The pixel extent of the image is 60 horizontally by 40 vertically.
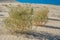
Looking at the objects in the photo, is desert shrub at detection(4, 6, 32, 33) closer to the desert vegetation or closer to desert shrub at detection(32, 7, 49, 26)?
the desert vegetation

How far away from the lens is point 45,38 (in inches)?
444

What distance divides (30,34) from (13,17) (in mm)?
1273

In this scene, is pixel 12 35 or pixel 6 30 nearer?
pixel 12 35

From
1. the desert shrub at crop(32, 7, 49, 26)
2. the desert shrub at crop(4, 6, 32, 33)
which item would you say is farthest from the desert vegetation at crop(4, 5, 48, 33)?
the desert shrub at crop(32, 7, 49, 26)

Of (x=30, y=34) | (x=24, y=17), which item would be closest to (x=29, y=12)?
(x=24, y=17)

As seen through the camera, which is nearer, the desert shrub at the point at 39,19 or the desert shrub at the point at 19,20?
the desert shrub at the point at 19,20

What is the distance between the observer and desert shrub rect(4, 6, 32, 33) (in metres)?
12.1

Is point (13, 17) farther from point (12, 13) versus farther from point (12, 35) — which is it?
point (12, 35)

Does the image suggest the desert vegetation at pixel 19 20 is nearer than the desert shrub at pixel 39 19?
Yes

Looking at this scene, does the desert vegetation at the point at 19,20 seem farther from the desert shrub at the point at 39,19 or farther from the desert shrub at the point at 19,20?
the desert shrub at the point at 39,19

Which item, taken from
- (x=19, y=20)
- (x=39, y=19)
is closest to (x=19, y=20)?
(x=19, y=20)

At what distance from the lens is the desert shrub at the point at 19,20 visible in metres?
12.1

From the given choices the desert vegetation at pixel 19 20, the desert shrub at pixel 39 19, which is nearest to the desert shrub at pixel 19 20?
the desert vegetation at pixel 19 20

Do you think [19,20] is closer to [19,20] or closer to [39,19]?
[19,20]
